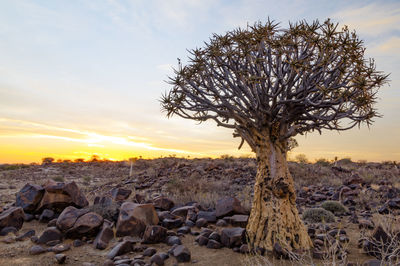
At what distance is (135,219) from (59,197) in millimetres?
2727

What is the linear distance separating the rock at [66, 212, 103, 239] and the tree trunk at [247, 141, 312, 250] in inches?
137

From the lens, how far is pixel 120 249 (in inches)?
223

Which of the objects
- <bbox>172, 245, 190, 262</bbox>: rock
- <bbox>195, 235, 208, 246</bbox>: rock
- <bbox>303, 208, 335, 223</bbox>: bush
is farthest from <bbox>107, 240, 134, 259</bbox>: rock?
<bbox>303, 208, 335, 223</bbox>: bush

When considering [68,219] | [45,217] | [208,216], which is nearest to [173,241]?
[208,216]

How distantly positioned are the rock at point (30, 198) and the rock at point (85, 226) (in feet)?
7.40

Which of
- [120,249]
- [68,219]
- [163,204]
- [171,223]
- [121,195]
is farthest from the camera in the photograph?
[121,195]

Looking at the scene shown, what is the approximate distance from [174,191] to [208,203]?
2937 mm

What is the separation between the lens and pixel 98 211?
25.8 feet

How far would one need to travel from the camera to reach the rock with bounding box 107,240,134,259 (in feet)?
18.4

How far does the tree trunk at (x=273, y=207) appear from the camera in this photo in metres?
5.59

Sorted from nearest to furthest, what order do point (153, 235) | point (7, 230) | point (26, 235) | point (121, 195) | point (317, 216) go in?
point (153, 235) < point (26, 235) < point (7, 230) < point (317, 216) < point (121, 195)

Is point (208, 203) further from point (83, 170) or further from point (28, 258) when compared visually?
point (83, 170)

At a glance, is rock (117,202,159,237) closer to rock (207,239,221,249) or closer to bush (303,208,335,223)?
rock (207,239,221,249)

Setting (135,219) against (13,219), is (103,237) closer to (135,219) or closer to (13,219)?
(135,219)
